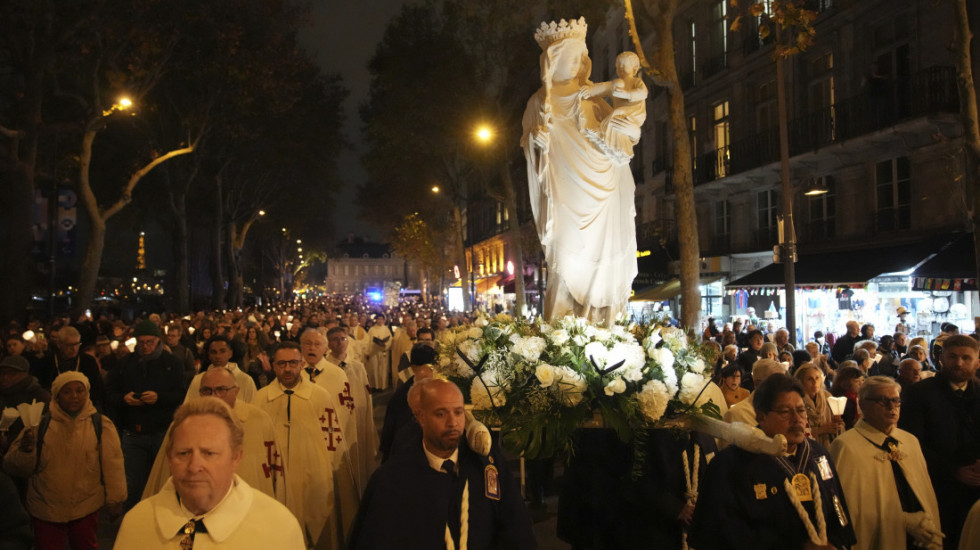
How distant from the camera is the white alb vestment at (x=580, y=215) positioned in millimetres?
6172

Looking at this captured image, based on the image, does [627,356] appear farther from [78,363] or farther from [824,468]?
[78,363]

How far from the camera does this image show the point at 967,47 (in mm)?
8945

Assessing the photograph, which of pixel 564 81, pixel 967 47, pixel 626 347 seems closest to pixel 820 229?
pixel 967 47

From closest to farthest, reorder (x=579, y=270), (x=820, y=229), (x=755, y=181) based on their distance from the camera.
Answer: (x=579, y=270)
(x=820, y=229)
(x=755, y=181)

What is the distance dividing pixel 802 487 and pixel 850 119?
18.0 metres

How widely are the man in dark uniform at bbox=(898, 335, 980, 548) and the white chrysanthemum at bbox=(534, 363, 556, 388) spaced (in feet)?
9.37

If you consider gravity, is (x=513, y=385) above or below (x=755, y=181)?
below

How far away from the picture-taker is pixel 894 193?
1877 centimetres

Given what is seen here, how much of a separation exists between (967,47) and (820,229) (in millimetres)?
12909

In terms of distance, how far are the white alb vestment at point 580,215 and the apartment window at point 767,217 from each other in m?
18.7

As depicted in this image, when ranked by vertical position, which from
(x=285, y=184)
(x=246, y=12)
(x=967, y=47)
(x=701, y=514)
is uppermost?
(x=246, y=12)

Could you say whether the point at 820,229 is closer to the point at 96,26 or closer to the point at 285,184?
the point at 96,26

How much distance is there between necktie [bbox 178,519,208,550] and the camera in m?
2.80

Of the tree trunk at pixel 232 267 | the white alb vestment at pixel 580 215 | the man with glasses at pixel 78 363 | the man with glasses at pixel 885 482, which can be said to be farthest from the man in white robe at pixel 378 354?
the tree trunk at pixel 232 267
